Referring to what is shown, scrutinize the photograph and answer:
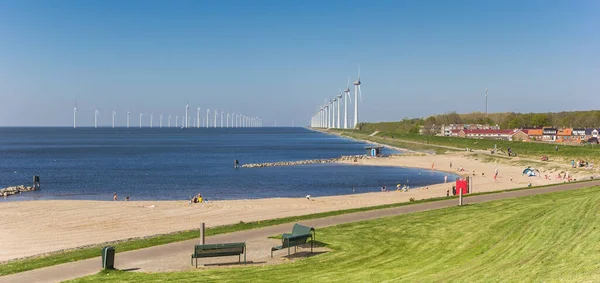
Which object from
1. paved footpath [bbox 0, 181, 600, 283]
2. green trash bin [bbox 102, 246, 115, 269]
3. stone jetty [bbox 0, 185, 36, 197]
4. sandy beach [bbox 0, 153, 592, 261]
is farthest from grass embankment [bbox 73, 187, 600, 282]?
stone jetty [bbox 0, 185, 36, 197]

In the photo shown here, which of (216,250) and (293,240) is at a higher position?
(293,240)

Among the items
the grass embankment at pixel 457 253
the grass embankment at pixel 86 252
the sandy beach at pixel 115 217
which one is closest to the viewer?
the grass embankment at pixel 457 253

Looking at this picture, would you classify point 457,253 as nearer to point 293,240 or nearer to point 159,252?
point 293,240

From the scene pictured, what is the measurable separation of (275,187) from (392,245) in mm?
43897

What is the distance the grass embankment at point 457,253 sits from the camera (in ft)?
44.7

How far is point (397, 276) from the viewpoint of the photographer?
1505cm

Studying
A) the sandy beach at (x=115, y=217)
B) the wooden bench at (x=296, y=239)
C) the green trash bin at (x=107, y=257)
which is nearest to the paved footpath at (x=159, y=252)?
the green trash bin at (x=107, y=257)

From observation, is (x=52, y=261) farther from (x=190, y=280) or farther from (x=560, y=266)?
(x=560, y=266)

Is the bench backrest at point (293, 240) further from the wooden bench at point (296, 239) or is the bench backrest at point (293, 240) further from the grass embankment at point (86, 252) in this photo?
the grass embankment at point (86, 252)

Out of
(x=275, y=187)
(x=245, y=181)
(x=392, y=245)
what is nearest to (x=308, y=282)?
(x=392, y=245)

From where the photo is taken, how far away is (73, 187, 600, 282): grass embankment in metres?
13.6

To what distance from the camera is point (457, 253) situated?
17.6m

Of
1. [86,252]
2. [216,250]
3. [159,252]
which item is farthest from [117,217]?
[216,250]

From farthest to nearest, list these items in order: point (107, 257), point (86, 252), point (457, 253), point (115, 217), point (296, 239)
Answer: point (115, 217), point (86, 252), point (296, 239), point (457, 253), point (107, 257)
